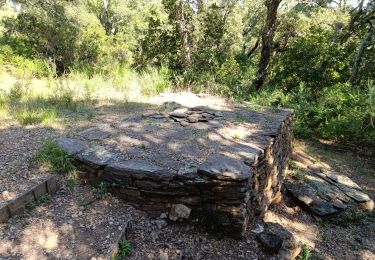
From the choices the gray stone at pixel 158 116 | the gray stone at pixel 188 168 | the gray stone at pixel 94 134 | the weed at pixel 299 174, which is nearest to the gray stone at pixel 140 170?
the gray stone at pixel 188 168

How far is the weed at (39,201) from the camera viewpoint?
2.57 meters

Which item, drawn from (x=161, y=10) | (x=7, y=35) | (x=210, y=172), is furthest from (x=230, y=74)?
(x=7, y=35)

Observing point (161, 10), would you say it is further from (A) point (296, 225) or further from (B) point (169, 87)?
(A) point (296, 225)

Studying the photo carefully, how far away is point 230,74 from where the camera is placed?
7.45m

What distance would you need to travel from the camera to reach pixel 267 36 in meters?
7.41

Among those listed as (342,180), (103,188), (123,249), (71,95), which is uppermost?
(71,95)

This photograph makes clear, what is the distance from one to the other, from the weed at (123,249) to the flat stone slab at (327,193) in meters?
2.92

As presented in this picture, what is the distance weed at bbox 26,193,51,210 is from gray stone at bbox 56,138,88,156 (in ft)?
1.74

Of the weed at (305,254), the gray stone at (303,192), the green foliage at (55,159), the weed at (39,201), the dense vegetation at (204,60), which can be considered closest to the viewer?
the weed at (39,201)

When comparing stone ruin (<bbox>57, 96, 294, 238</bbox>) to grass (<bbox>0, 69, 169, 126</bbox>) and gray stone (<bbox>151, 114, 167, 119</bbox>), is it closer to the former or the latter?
gray stone (<bbox>151, 114, 167, 119</bbox>)

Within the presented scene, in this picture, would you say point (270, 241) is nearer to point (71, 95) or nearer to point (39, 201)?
point (39, 201)

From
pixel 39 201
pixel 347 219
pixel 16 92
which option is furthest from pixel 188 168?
pixel 16 92

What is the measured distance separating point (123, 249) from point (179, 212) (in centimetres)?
59

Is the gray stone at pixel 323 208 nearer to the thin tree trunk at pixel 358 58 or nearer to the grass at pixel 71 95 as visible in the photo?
the grass at pixel 71 95
